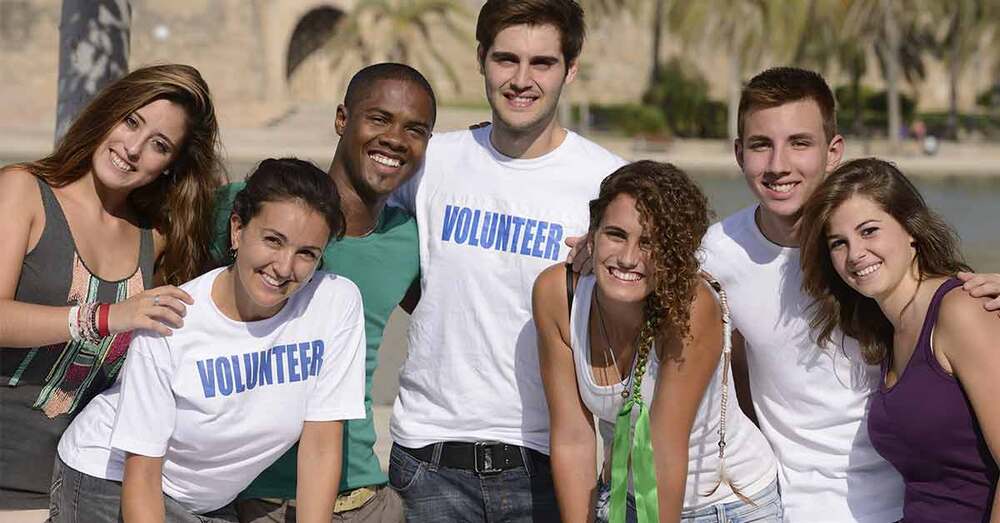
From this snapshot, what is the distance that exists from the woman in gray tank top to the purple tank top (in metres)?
2.10

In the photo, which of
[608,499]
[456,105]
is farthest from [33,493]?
[456,105]

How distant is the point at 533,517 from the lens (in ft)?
11.4

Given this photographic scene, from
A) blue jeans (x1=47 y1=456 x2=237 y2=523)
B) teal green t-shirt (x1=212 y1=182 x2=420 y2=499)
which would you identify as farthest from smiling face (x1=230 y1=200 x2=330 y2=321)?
blue jeans (x1=47 y1=456 x2=237 y2=523)

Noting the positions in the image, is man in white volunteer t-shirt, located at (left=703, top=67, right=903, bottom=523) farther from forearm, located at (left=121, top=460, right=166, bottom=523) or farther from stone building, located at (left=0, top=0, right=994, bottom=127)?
stone building, located at (left=0, top=0, right=994, bottom=127)

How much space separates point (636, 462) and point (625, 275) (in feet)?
1.64

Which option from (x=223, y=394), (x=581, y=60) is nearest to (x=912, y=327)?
(x=223, y=394)

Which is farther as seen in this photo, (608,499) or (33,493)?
(33,493)

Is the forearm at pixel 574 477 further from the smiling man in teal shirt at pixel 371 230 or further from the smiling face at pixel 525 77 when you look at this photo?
the smiling face at pixel 525 77

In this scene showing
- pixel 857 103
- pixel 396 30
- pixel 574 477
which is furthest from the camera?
pixel 857 103

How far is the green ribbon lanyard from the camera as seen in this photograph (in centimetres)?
300

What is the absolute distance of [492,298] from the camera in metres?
3.48

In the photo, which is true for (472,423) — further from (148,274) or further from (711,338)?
(148,274)

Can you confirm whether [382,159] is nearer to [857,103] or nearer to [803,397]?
[803,397]

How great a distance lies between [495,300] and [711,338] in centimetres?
75
